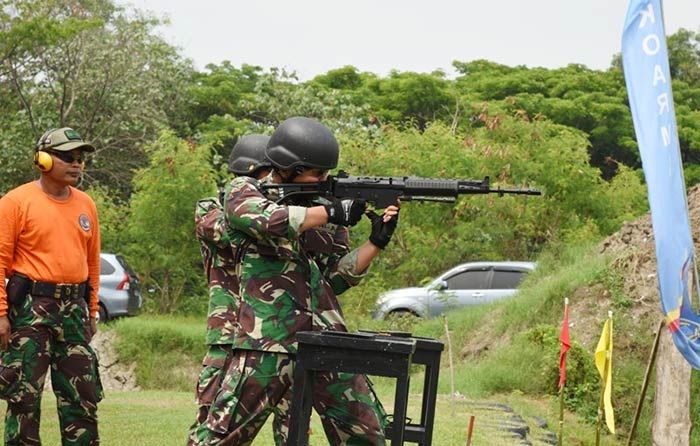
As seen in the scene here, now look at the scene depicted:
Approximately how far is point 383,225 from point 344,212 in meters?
0.31

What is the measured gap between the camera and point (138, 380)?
18.1 metres

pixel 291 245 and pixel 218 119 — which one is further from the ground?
pixel 218 119

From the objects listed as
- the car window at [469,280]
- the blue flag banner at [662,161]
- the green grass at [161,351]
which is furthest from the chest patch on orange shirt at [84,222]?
the car window at [469,280]

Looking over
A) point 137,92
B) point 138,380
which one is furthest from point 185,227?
point 137,92

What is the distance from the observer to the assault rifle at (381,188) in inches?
229

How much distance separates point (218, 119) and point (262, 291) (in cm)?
2912

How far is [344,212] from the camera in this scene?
5.59 meters

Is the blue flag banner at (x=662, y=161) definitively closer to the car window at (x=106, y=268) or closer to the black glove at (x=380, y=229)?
the black glove at (x=380, y=229)

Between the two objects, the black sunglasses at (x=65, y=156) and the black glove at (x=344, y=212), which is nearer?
the black glove at (x=344, y=212)

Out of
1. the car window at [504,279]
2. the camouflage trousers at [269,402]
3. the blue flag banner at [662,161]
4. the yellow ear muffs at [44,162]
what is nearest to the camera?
the camouflage trousers at [269,402]

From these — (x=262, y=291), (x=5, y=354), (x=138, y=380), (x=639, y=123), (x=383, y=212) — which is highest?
(x=639, y=123)

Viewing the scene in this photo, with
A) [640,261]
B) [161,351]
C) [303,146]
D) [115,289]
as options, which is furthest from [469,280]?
[303,146]

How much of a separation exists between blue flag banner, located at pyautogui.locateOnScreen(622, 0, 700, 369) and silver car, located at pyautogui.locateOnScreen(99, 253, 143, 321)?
13654 mm

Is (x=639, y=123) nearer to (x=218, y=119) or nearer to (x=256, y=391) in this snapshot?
(x=256, y=391)
